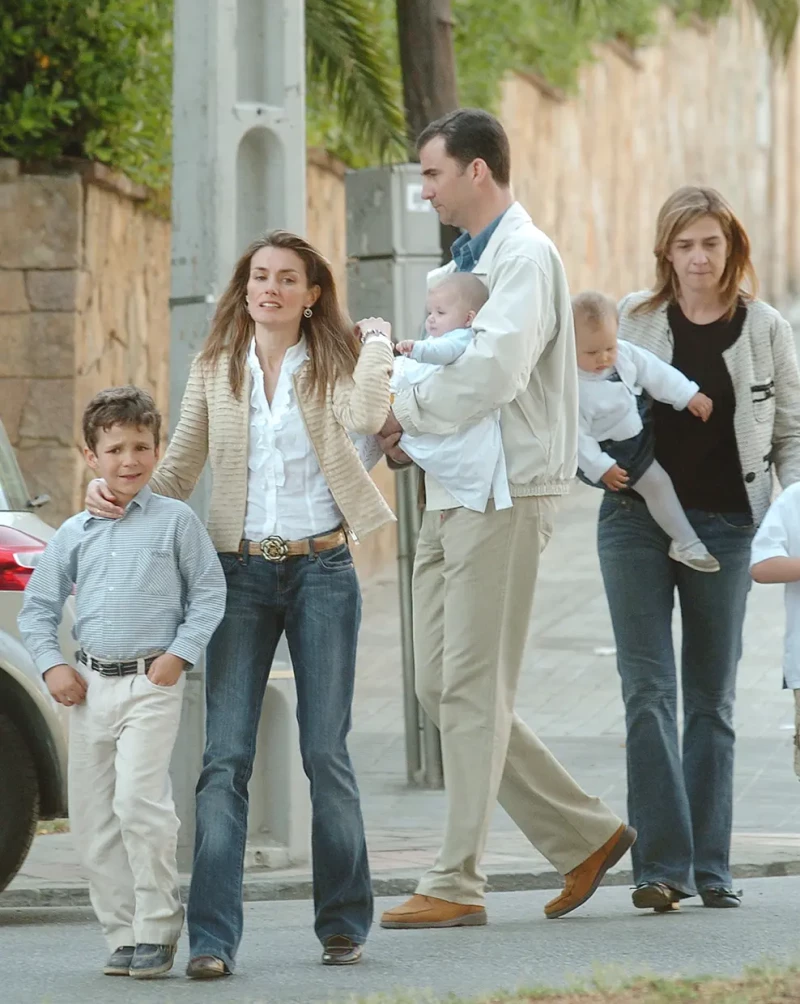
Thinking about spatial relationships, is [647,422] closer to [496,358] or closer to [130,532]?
[496,358]

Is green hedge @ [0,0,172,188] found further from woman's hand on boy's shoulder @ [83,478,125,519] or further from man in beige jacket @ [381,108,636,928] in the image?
woman's hand on boy's shoulder @ [83,478,125,519]

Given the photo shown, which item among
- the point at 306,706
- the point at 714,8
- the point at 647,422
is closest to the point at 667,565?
the point at 647,422

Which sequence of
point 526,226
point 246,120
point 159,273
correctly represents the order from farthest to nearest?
point 159,273 → point 246,120 → point 526,226

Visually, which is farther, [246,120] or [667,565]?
[246,120]

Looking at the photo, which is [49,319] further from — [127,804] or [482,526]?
[127,804]

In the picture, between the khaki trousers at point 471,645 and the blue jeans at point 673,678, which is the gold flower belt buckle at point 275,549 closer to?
the khaki trousers at point 471,645

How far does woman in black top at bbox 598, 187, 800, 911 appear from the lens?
20.8 feet

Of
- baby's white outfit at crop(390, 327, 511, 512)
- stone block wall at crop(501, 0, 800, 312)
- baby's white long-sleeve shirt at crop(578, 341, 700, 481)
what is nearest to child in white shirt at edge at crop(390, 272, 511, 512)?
baby's white outfit at crop(390, 327, 511, 512)

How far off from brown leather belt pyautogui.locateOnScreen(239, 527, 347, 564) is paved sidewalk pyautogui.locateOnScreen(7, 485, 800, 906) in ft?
6.68

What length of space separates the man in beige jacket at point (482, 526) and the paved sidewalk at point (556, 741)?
1.46 meters

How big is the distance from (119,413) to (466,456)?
2.91 ft

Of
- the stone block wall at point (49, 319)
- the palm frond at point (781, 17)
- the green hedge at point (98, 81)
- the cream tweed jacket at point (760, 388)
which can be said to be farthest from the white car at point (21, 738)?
the palm frond at point (781, 17)

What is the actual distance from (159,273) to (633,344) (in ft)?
23.2

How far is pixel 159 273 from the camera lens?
1314 centimetres
